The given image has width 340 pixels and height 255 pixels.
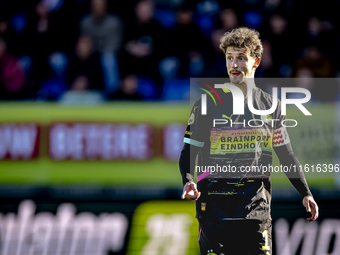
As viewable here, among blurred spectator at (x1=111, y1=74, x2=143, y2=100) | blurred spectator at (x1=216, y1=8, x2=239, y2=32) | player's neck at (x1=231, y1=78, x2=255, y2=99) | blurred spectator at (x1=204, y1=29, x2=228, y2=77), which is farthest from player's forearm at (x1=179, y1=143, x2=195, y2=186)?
blurred spectator at (x1=216, y1=8, x2=239, y2=32)

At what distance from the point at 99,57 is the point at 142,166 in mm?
1878

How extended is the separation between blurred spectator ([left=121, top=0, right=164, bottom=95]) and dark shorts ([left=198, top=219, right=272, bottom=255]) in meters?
3.70

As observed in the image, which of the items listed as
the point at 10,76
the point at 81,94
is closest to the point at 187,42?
the point at 81,94

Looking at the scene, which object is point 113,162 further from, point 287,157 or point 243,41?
point 243,41

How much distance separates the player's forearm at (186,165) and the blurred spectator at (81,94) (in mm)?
3163

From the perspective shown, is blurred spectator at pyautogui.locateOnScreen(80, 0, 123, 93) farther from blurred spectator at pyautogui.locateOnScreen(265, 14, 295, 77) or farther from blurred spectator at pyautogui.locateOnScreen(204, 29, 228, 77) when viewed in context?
blurred spectator at pyautogui.locateOnScreen(265, 14, 295, 77)

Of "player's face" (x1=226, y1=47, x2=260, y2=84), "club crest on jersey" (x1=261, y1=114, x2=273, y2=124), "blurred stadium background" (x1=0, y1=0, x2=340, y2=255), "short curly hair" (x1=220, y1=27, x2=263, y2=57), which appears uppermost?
"short curly hair" (x1=220, y1=27, x2=263, y2=57)

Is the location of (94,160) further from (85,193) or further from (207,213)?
(207,213)

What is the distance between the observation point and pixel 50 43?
21.7 ft

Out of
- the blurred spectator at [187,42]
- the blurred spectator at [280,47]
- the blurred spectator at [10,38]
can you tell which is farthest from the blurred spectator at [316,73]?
the blurred spectator at [10,38]

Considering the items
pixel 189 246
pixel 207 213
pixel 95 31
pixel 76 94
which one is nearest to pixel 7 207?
pixel 76 94

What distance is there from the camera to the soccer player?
2.81m

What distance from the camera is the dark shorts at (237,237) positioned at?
111 inches

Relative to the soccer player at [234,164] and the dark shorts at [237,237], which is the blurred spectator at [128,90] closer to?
the soccer player at [234,164]
